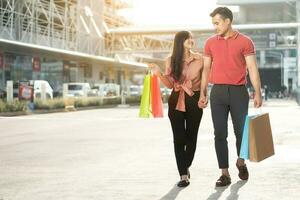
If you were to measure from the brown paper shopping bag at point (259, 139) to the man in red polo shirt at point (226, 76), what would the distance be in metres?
0.25

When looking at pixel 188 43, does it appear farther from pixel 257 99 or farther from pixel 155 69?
pixel 257 99

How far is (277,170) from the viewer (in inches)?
304

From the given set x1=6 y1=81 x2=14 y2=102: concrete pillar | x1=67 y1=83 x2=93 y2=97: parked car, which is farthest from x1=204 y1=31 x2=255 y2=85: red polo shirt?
x1=67 y1=83 x2=93 y2=97: parked car

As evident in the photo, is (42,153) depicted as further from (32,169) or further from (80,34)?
(80,34)

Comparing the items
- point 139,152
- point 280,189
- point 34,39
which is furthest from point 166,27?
point 280,189

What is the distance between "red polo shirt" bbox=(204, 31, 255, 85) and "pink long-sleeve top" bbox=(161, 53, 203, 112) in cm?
20

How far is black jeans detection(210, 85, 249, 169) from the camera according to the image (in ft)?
22.0

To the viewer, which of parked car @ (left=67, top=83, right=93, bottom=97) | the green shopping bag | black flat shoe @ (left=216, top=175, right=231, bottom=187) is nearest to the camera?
black flat shoe @ (left=216, top=175, right=231, bottom=187)

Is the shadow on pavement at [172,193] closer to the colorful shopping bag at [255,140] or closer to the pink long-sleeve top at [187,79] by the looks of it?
the colorful shopping bag at [255,140]

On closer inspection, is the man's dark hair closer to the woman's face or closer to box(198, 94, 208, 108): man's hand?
the woman's face

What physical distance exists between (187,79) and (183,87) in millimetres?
106

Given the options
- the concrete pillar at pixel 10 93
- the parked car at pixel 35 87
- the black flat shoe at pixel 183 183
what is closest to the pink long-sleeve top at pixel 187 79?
the black flat shoe at pixel 183 183

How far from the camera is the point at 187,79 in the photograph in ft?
22.2

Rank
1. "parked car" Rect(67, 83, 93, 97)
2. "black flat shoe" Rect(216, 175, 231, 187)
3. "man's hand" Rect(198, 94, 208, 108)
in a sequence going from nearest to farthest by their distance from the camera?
1. "black flat shoe" Rect(216, 175, 231, 187)
2. "man's hand" Rect(198, 94, 208, 108)
3. "parked car" Rect(67, 83, 93, 97)
